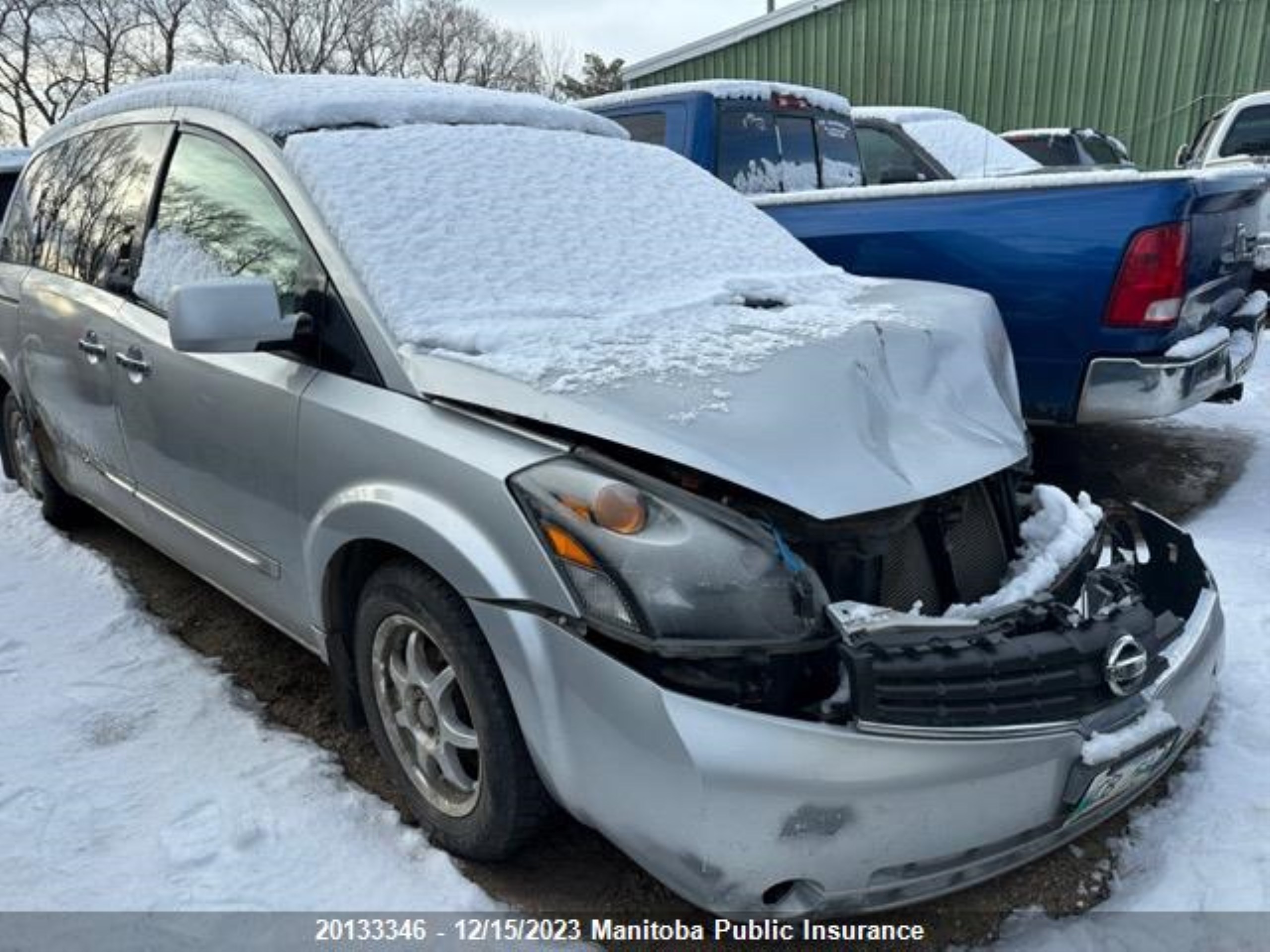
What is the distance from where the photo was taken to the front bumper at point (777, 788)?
5.34 ft

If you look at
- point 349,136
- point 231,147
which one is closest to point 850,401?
point 349,136

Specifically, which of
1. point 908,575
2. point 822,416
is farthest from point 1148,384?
point 822,416

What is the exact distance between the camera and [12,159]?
26.2ft

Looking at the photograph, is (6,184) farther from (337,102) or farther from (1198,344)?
(1198,344)

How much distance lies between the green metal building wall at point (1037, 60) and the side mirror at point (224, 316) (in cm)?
1657

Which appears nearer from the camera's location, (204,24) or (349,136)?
(349,136)

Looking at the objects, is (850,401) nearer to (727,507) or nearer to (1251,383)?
(727,507)

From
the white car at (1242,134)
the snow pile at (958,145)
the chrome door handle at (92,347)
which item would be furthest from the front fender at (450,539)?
the white car at (1242,134)

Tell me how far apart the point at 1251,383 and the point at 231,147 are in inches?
253

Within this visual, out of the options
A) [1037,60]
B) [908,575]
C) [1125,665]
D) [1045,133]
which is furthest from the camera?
[1037,60]

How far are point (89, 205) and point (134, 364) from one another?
923mm

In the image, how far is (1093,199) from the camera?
3693 millimetres

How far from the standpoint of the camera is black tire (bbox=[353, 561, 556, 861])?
195 cm

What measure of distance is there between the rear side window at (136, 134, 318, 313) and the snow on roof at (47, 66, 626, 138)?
138 millimetres
